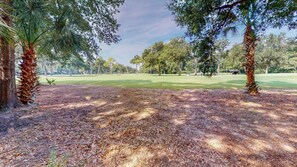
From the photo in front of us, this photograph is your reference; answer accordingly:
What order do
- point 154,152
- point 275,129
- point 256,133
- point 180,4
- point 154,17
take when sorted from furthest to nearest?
point 154,17 < point 180,4 < point 275,129 < point 256,133 < point 154,152

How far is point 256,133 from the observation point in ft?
12.0

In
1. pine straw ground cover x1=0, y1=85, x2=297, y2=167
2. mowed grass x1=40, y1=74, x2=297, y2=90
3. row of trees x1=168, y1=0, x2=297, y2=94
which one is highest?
row of trees x1=168, y1=0, x2=297, y2=94

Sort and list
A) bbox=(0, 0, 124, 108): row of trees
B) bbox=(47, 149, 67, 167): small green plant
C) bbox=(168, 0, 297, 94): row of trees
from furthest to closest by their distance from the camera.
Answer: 1. bbox=(168, 0, 297, 94): row of trees
2. bbox=(0, 0, 124, 108): row of trees
3. bbox=(47, 149, 67, 167): small green plant

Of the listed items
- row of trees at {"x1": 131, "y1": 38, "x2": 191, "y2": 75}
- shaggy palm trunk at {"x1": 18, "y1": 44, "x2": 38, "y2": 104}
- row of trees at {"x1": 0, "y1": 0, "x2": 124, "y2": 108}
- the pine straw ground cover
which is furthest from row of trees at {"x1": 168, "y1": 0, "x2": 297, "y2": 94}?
row of trees at {"x1": 131, "y1": 38, "x2": 191, "y2": 75}

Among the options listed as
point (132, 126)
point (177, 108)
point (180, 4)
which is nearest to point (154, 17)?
point (180, 4)

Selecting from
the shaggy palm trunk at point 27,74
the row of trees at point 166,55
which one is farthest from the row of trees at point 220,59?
the shaggy palm trunk at point 27,74

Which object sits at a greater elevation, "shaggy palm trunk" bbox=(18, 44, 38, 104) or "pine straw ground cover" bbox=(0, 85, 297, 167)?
"shaggy palm trunk" bbox=(18, 44, 38, 104)

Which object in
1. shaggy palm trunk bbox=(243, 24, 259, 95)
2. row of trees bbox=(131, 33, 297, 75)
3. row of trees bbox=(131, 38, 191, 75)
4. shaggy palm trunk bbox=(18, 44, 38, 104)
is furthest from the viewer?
row of trees bbox=(131, 33, 297, 75)

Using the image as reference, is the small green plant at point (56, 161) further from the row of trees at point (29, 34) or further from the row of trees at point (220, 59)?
the row of trees at point (220, 59)

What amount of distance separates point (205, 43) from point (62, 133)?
6.51 metres

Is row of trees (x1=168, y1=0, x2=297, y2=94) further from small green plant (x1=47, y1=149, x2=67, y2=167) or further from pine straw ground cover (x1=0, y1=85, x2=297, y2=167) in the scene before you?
small green plant (x1=47, y1=149, x2=67, y2=167)

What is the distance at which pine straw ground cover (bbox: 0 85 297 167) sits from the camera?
2.59 m

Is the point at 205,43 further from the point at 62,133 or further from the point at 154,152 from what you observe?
the point at 62,133

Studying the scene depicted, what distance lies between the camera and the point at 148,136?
10.9 ft
